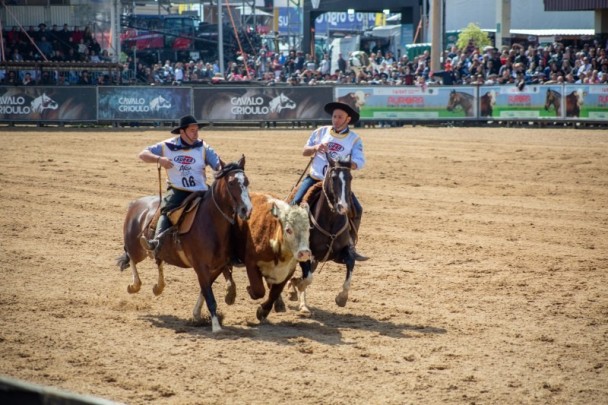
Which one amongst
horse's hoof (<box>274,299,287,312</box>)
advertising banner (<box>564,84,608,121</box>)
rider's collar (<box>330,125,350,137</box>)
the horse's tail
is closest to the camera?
horse's hoof (<box>274,299,287,312</box>)

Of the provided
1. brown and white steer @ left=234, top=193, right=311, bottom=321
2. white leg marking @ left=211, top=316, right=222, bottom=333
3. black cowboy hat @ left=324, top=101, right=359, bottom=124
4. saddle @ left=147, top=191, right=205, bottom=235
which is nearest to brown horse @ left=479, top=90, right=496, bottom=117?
black cowboy hat @ left=324, top=101, right=359, bottom=124

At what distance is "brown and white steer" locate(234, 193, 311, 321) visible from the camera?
30.5 feet

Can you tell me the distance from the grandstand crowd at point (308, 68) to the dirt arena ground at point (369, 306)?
11.8 m

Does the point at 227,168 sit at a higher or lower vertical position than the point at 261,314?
higher

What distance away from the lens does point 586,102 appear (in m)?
30.5

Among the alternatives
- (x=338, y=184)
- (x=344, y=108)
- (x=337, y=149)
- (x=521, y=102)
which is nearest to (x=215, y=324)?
(x=338, y=184)

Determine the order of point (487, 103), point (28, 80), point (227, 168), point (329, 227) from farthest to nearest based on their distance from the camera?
point (28, 80) → point (487, 103) → point (329, 227) → point (227, 168)

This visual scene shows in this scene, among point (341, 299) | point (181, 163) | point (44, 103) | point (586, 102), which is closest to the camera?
point (181, 163)

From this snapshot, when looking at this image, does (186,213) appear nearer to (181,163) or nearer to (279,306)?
(181,163)

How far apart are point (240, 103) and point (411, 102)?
6016mm

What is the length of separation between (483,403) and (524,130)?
80.1 feet

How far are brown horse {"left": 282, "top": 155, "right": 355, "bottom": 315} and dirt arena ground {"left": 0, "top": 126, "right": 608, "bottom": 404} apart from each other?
0.40 metres

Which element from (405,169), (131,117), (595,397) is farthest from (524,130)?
(595,397)

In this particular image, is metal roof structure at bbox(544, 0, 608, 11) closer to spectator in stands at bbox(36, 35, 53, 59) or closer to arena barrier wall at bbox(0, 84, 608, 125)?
arena barrier wall at bbox(0, 84, 608, 125)
